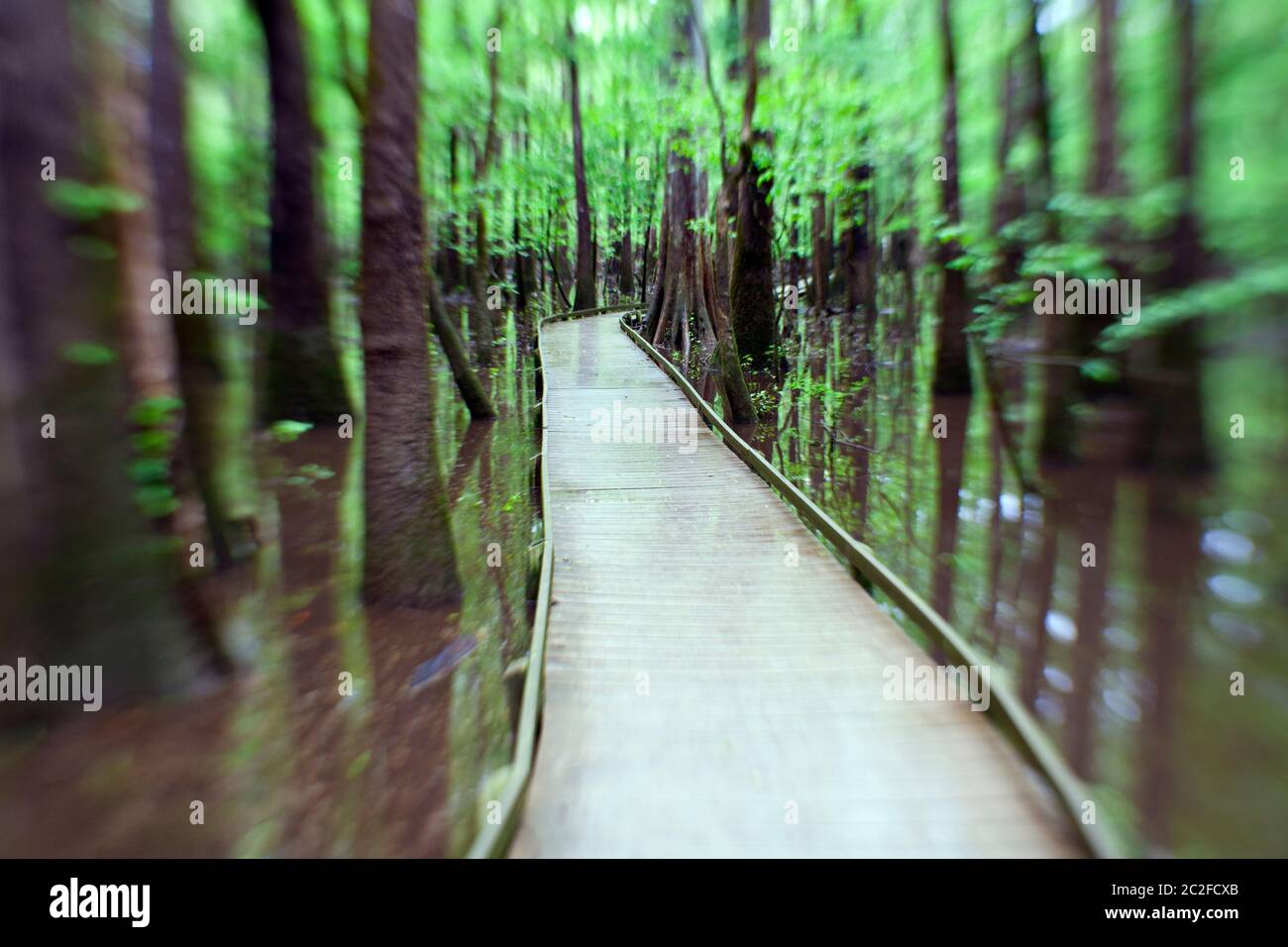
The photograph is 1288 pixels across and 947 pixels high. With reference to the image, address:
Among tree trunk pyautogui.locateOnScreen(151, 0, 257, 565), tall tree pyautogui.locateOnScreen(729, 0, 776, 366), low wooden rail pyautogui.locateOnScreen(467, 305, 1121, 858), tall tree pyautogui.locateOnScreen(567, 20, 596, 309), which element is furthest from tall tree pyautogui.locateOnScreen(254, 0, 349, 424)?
tall tree pyautogui.locateOnScreen(567, 20, 596, 309)

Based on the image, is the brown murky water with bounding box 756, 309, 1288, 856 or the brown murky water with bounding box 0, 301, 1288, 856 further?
the brown murky water with bounding box 756, 309, 1288, 856

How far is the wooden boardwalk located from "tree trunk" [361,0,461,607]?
1.07 meters

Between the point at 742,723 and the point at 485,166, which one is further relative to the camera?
the point at 485,166

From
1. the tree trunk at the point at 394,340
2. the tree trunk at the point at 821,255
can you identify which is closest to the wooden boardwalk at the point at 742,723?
the tree trunk at the point at 394,340

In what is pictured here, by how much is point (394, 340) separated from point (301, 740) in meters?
2.87

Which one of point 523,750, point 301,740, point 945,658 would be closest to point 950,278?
point 945,658

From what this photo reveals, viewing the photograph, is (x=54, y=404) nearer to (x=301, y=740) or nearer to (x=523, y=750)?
(x=301, y=740)

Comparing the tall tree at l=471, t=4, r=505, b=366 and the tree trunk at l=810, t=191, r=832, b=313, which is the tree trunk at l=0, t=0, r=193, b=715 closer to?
the tall tree at l=471, t=4, r=505, b=366

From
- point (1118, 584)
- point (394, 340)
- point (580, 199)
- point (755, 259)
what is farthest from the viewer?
point (580, 199)

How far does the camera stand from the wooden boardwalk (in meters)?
3.05

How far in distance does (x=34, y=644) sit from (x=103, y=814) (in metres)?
A: 0.87

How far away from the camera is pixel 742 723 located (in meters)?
3.83

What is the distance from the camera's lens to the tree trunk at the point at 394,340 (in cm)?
551
